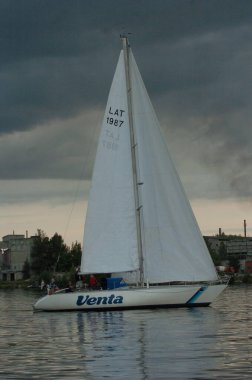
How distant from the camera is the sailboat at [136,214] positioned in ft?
183

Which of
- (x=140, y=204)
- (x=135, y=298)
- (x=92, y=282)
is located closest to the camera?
(x=135, y=298)

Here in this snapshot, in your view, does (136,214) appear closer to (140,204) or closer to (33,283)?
(140,204)

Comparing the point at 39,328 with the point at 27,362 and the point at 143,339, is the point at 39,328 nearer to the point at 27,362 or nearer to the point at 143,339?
the point at 143,339

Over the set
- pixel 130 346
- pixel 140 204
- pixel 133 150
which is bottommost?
pixel 130 346

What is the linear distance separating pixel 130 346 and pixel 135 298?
2086 centimetres

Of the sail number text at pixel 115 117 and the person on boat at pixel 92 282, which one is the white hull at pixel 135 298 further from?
the sail number text at pixel 115 117

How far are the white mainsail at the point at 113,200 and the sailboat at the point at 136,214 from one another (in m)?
0.06

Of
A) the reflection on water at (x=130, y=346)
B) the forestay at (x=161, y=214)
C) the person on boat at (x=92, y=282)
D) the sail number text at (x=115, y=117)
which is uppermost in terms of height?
the sail number text at (x=115, y=117)

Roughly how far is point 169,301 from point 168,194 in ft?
20.5

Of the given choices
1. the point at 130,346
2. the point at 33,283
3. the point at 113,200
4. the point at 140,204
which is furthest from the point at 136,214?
the point at 33,283

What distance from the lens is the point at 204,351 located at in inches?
1209

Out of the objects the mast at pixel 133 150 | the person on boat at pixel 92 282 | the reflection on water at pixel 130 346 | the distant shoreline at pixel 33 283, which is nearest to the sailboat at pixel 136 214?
the mast at pixel 133 150

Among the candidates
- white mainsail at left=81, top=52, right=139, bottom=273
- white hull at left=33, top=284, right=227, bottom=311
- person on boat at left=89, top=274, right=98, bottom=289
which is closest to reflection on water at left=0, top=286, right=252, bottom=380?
white hull at left=33, top=284, right=227, bottom=311

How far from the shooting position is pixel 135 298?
2127 inches
